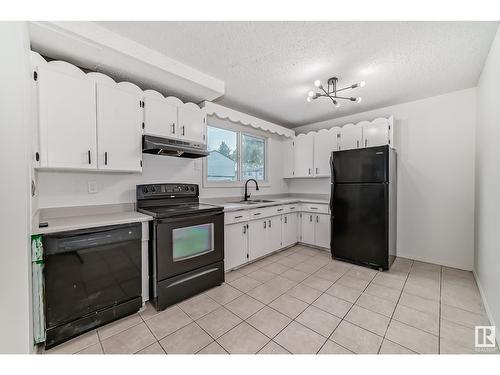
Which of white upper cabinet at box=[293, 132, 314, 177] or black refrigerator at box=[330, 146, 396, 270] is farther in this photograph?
white upper cabinet at box=[293, 132, 314, 177]

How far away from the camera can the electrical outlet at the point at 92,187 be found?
2.14 meters

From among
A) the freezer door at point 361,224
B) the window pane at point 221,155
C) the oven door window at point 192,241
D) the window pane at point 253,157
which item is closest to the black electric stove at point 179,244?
the oven door window at point 192,241

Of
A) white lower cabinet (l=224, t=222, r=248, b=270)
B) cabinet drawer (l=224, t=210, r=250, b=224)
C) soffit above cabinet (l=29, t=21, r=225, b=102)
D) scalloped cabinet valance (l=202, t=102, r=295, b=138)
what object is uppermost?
soffit above cabinet (l=29, t=21, r=225, b=102)

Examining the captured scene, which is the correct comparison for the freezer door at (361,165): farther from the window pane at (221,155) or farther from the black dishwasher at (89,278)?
the black dishwasher at (89,278)

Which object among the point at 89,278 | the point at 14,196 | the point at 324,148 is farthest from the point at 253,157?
the point at 14,196

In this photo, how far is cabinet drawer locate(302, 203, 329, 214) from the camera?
3650 mm

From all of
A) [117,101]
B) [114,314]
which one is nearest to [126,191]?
[117,101]

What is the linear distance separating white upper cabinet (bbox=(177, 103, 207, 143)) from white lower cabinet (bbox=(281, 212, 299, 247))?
1.99 meters

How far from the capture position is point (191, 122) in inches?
105

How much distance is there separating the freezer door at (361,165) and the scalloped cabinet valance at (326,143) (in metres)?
0.53

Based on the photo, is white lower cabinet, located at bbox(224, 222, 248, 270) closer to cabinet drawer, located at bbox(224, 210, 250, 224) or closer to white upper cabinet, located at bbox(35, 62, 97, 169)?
cabinet drawer, located at bbox(224, 210, 250, 224)

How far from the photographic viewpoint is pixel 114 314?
181 centimetres

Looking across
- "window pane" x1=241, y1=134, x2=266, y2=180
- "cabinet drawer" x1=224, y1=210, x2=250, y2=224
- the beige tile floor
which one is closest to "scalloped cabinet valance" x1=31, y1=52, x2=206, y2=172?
"cabinet drawer" x1=224, y1=210, x2=250, y2=224

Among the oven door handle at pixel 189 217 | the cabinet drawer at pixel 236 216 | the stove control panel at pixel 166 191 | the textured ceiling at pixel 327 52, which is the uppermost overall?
the textured ceiling at pixel 327 52
